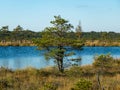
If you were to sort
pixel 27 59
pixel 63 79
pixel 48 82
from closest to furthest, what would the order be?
1. pixel 48 82
2. pixel 63 79
3. pixel 27 59

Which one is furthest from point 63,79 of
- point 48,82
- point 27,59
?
point 27,59

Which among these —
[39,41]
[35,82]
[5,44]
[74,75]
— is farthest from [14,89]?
[5,44]

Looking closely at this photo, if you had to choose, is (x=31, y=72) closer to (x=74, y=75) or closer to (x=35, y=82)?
(x=74, y=75)

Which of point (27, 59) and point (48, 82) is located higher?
point (48, 82)

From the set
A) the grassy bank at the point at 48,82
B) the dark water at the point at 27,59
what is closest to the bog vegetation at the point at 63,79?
the grassy bank at the point at 48,82

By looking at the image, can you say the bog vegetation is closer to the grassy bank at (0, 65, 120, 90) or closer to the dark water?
the grassy bank at (0, 65, 120, 90)

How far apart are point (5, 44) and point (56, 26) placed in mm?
71283

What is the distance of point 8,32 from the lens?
364 feet

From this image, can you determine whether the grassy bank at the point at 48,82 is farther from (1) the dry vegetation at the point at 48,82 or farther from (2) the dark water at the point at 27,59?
(2) the dark water at the point at 27,59

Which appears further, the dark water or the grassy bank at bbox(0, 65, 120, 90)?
the dark water

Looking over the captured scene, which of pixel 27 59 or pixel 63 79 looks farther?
pixel 27 59

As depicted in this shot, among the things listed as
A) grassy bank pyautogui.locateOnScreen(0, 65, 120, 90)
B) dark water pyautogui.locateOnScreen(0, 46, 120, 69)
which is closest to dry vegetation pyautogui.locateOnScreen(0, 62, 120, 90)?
grassy bank pyautogui.locateOnScreen(0, 65, 120, 90)

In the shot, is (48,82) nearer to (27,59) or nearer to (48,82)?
(48,82)

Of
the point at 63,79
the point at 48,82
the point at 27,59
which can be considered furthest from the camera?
the point at 27,59
